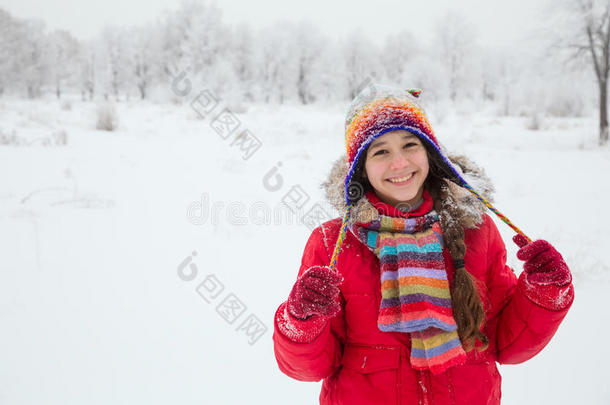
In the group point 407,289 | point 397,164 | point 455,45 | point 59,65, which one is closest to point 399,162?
point 397,164

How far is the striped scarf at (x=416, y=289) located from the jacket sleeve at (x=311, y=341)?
6.6 inches

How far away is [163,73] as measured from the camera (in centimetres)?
3189

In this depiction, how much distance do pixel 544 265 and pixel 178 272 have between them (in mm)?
2433

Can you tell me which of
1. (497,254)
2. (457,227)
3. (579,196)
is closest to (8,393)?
(457,227)

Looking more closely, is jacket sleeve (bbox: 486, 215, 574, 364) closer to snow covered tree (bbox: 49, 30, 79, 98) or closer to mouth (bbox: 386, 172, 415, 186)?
mouth (bbox: 386, 172, 415, 186)

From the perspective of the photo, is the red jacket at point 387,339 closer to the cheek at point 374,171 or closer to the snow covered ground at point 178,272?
the cheek at point 374,171

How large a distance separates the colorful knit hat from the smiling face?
0.13 ft

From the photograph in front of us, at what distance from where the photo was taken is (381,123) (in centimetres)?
120

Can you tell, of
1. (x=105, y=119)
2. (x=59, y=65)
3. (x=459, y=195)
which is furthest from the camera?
(x=59, y=65)

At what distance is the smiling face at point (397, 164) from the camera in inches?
→ 47.8

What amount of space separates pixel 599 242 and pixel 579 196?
5.06 feet

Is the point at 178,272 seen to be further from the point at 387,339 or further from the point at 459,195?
the point at 459,195

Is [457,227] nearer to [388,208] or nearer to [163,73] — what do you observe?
[388,208]

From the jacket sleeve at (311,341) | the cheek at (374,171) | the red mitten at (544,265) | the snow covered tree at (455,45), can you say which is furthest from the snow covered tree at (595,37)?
the snow covered tree at (455,45)
